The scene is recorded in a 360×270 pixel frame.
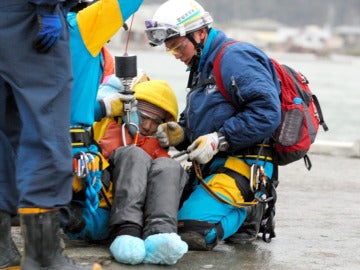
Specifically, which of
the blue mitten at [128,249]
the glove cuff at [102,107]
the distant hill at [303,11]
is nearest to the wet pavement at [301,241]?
the blue mitten at [128,249]

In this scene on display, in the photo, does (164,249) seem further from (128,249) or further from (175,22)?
(175,22)

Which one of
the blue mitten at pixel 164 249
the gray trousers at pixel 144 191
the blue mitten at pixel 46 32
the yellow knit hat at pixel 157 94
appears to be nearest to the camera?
the blue mitten at pixel 46 32

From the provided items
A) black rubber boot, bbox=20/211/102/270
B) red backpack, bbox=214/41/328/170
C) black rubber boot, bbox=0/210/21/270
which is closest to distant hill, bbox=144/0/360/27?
red backpack, bbox=214/41/328/170

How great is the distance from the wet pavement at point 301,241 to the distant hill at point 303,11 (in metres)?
169

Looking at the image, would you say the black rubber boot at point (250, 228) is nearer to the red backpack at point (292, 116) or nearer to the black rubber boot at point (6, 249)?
the red backpack at point (292, 116)

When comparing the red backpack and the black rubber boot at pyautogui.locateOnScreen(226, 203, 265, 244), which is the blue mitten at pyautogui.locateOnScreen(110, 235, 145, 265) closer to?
the black rubber boot at pyautogui.locateOnScreen(226, 203, 265, 244)

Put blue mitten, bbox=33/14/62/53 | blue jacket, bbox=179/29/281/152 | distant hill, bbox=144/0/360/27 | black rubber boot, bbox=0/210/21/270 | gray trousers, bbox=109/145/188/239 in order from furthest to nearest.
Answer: distant hill, bbox=144/0/360/27
blue jacket, bbox=179/29/281/152
gray trousers, bbox=109/145/188/239
black rubber boot, bbox=0/210/21/270
blue mitten, bbox=33/14/62/53

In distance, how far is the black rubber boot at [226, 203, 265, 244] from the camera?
5.35 m

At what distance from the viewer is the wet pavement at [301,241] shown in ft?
15.9

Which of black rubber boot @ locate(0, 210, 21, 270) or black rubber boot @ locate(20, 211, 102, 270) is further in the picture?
black rubber boot @ locate(0, 210, 21, 270)

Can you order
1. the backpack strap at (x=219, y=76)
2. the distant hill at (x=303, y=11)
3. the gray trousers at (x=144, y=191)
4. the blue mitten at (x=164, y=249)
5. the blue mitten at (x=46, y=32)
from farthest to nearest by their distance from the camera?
the distant hill at (x=303, y=11) → the backpack strap at (x=219, y=76) → the gray trousers at (x=144, y=191) → the blue mitten at (x=164, y=249) → the blue mitten at (x=46, y=32)

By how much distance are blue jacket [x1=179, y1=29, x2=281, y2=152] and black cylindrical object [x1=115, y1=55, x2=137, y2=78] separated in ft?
1.13

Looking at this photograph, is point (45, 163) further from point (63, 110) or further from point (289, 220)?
point (289, 220)

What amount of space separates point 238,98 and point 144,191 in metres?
0.73
